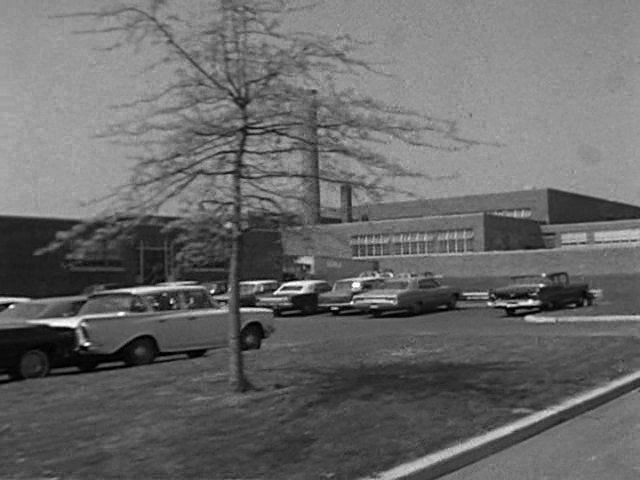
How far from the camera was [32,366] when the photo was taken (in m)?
14.5

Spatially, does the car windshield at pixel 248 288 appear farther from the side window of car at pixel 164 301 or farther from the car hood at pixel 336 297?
the side window of car at pixel 164 301

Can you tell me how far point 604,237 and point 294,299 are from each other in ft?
170

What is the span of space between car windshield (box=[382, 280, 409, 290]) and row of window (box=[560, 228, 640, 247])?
4653 centimetres

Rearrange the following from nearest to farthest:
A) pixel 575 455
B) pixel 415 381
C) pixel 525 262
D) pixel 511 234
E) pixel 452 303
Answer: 1. pixel 575 455
2. pixel 415 381
3. pixel 452 303
4. pixel 525 262
5. pixel 511 234

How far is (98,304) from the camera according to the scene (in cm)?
1666

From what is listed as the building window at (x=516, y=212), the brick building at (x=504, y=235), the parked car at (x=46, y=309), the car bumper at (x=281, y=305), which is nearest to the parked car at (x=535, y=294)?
the brick building at (x=504, y=235)

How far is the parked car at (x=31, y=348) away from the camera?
14125 millimetres

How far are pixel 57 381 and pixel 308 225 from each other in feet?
16.1

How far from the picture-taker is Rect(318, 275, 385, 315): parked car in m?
37.1

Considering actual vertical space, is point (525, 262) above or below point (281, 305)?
above

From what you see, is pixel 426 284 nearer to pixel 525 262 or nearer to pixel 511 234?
pixel 525 262

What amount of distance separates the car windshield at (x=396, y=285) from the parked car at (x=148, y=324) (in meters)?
17.9

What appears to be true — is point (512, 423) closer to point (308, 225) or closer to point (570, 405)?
point (570, 405)

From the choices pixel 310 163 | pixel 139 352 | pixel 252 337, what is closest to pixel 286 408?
pixel 310 163
